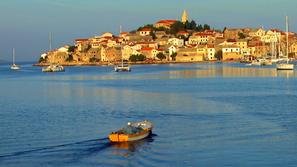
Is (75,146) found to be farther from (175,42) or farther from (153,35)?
(153,35)

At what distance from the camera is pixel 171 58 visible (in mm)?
84062

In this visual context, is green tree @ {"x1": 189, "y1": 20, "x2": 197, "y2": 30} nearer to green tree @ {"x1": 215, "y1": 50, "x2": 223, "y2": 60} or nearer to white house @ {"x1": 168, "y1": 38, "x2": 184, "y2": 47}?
white house @ {"x1": 168, "y1": 38, "x2": 184, "y2": 47}

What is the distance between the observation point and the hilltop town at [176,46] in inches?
3228

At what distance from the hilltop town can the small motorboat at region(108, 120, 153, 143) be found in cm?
6473

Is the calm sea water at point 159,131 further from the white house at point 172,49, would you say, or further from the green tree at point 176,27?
the green tree at point 176,27

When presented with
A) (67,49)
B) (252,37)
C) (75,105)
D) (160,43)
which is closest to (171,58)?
(160,43)

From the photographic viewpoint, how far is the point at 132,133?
477 inches

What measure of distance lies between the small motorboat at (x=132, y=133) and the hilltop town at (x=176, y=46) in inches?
2548

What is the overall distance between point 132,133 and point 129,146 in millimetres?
580

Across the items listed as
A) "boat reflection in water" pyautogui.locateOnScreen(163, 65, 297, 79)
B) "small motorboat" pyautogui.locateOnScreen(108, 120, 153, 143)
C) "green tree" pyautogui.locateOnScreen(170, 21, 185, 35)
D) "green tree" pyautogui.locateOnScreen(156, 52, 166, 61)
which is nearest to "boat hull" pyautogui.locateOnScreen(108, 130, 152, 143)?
"small motorboat" pyautogui.locateOnScreen(108, 120, 153, 143)

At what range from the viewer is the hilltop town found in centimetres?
8200

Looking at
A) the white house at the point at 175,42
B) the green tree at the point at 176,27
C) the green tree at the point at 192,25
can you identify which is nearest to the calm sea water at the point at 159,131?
the white house at the point at 175,42

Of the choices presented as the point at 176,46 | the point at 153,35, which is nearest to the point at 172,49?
the point at 176,46

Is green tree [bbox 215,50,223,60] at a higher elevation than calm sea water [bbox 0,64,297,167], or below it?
higher
